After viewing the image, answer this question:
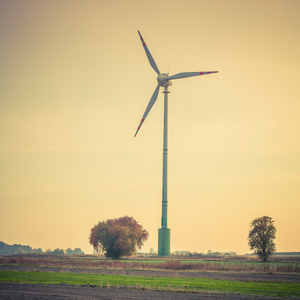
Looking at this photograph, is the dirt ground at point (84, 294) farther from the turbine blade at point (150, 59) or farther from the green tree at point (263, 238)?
the turbine blade at point (150, 59)

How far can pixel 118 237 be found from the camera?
109 m

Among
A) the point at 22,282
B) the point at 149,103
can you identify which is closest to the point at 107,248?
the point at 149,103

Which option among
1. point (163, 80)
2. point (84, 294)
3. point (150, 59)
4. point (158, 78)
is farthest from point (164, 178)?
point (84, 294)

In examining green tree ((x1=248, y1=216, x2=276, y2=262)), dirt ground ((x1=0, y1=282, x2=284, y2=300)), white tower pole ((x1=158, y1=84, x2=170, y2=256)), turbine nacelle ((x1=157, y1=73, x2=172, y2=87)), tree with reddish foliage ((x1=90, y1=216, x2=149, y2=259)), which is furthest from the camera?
turbine nacelle ((x1=157, y1=73, x2=172, y2=87))

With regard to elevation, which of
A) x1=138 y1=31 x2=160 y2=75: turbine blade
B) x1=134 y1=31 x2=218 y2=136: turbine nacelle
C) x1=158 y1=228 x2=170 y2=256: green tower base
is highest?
x1=138 y1=31 x2=160 y2=75: turbine blade

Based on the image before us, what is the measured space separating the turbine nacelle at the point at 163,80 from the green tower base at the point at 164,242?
36.5 metres

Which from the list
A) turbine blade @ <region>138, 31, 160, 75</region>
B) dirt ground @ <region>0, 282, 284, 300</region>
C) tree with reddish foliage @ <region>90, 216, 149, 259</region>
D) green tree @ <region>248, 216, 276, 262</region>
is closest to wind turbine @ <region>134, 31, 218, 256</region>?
turbine blade @ <region>138, 31, 160, 75</region>

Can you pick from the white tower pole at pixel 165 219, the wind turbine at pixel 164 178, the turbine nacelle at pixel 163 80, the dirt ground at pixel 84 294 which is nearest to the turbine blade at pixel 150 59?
the wind turbine at pixel 164 178

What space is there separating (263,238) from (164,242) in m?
25.2

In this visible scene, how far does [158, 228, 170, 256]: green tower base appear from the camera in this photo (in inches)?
4380

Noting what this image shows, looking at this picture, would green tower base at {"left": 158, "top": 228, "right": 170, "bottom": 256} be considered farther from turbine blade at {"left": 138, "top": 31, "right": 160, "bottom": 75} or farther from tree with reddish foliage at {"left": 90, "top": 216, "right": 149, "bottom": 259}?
turbine blade at {"left": 138, "top": 31, "right": 160, "bottom": 75}

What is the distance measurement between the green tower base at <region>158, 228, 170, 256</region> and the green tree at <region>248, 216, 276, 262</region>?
21743mm

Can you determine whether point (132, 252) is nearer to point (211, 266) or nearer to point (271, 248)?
point (271, 248)

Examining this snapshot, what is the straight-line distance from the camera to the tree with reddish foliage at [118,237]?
108 metres
